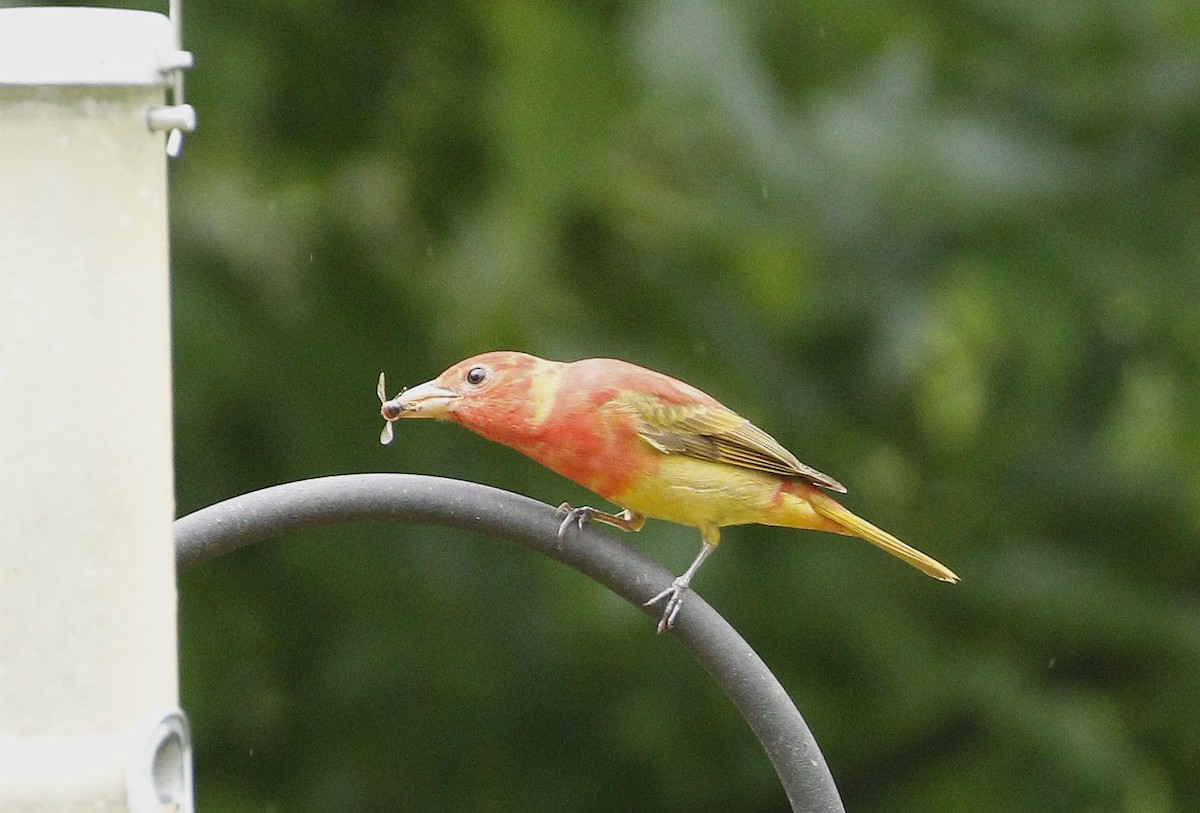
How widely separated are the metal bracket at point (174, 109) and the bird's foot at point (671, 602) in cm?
126

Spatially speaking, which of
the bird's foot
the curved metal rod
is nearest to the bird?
the bird's foot

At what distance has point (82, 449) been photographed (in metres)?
2.81

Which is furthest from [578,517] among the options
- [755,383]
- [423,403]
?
[755,383]

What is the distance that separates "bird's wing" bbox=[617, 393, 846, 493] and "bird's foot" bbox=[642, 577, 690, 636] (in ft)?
2.52

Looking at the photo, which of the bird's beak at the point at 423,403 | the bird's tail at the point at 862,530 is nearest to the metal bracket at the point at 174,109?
the bird's beak at the point at 423,403

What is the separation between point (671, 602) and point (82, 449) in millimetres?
1194

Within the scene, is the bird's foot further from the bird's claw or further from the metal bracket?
the metal bracket

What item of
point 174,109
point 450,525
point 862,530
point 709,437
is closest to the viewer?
point 174,109

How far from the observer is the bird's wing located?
4270mm

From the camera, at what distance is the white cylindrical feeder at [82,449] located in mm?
2732

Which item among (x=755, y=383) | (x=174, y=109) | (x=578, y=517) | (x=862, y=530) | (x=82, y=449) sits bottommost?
(x=755, y=383)

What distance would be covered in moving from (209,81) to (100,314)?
2.74 meters

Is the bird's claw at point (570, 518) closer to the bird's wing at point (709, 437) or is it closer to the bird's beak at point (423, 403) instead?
the bird's beak at point (423, 403)

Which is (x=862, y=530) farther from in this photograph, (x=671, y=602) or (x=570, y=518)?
(x=570, y=518)
